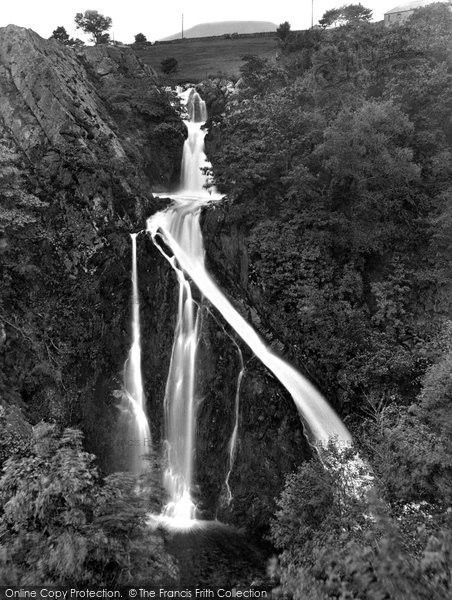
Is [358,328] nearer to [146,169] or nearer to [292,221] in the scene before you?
[292,221]

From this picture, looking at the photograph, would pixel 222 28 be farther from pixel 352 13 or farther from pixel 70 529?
pixel 70 529

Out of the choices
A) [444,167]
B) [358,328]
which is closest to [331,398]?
[358,328]

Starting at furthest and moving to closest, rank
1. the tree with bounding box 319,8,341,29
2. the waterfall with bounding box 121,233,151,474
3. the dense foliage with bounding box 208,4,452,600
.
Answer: the tree with bounding box 319,8,341,29, the dense foliage with bounding box 208,4,452,600, the waterfall with bounding box 121,233,151,474

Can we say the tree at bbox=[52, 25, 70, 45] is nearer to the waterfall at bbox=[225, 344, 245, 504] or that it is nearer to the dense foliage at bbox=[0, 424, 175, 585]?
the waterfall at bbox=[225, 344, 245, 504]

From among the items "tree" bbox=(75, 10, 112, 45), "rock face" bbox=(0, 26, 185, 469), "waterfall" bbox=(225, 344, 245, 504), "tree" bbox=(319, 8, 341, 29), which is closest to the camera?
"waterfall" bbox=(225, 344, 245, 504)

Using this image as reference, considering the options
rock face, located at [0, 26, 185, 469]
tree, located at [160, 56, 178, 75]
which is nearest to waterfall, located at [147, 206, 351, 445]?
rock face, located at [0, 26, 185, 469]

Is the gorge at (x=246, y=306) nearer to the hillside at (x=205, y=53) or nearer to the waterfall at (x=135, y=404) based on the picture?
the waterfall at (x=135, y=404)

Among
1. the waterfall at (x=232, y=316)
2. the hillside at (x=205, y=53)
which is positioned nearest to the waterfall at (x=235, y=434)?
the waterfall at (x=232, y=316)
